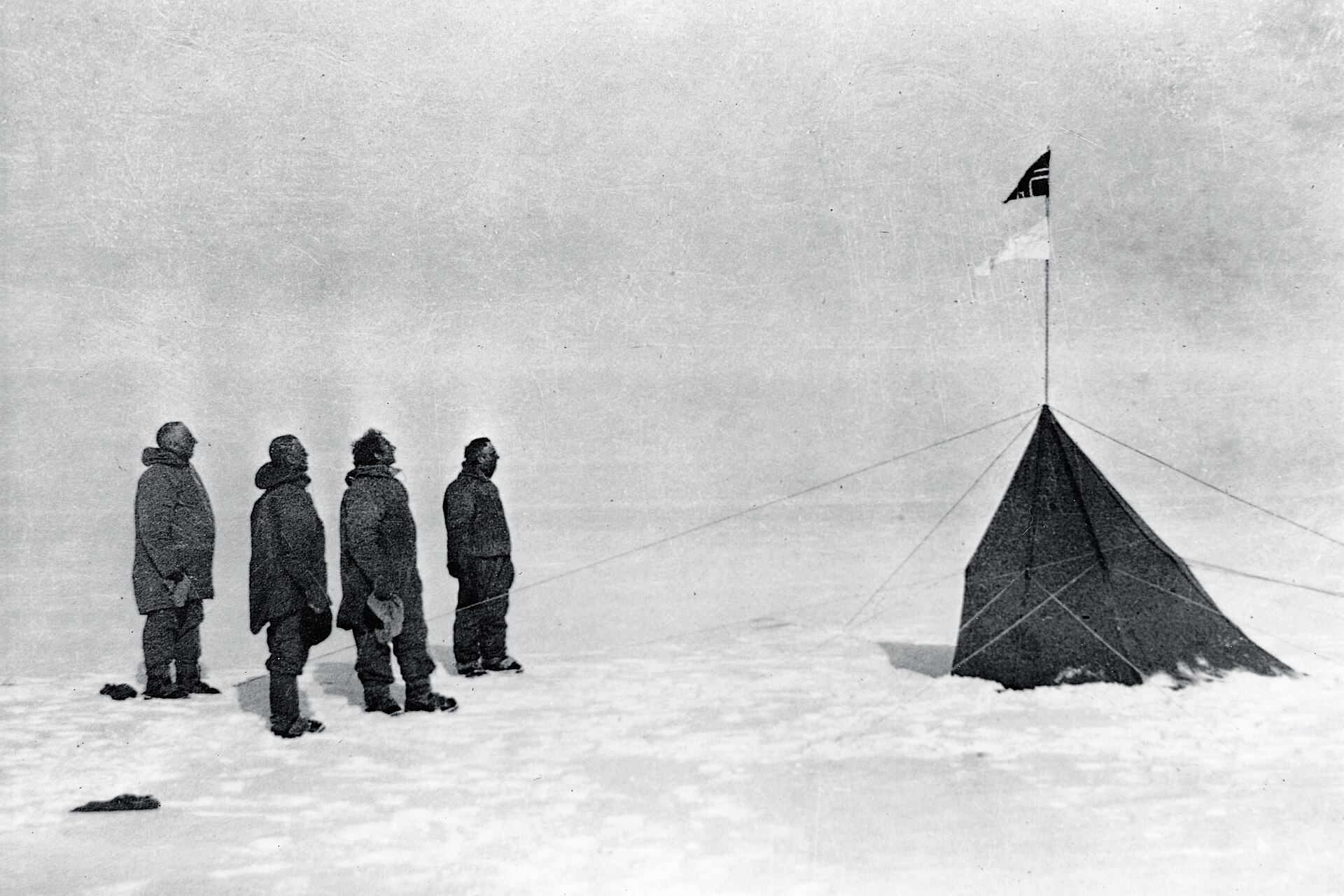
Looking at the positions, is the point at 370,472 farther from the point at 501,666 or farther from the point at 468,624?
the point at 501,666

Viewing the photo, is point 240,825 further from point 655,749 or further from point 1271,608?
point 1271,608

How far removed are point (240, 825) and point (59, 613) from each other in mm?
6307

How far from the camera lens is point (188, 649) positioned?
22.2 feet

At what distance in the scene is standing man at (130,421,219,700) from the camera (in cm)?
656

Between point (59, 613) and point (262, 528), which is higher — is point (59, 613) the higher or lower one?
the lower one

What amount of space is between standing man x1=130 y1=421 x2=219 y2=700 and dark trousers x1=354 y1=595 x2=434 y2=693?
123 cm

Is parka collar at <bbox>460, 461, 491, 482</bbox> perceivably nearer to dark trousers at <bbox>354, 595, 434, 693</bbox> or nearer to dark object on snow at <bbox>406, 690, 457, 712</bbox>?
dark trousers at <bbox>354, 595, 434, 693</bbox>

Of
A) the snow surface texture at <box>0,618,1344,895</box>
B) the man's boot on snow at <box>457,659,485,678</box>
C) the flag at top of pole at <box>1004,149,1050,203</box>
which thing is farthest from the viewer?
the man's boot on snow at <box>457,659,485,678</box>

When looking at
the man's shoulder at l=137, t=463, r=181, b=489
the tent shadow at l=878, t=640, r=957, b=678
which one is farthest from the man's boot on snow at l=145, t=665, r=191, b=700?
the tent shadow at l=878, t=640, r=957, b=678

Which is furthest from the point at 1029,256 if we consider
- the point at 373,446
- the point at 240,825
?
the point at 240,825

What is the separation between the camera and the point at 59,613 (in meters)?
9.61

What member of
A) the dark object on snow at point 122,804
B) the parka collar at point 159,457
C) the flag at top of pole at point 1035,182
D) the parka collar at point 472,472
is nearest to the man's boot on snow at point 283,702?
the dark object on snow at point 122,804

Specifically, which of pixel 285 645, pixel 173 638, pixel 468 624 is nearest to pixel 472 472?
pixel 468 624

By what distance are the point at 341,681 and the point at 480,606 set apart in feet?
3.50
